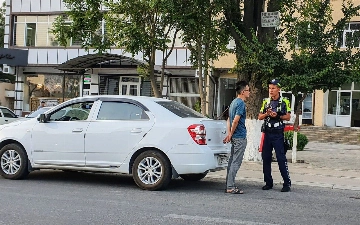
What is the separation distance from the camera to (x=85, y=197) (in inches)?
308

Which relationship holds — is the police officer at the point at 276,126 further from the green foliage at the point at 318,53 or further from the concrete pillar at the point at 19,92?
the concrete pillar at the point at 19,92

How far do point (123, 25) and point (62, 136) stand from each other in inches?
182

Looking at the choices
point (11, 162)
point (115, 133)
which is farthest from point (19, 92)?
point (115, 133)

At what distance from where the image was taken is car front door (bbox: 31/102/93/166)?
900cm

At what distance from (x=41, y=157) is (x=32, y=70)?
23.1 m

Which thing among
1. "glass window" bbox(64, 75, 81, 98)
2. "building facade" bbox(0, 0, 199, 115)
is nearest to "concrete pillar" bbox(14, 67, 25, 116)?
"building facade" bbox(0, 0, 199, 115)

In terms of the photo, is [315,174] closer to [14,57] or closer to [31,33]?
[14,57]

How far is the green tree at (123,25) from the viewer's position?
41.6ft

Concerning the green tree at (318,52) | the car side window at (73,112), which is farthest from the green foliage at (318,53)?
the car side window at (73,112)

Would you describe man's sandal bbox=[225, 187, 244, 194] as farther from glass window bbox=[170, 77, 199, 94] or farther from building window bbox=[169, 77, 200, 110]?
glass window bbox=[170, 77, 199, 94]

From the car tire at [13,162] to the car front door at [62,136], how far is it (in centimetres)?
24

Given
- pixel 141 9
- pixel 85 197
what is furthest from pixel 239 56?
pixel 85 197

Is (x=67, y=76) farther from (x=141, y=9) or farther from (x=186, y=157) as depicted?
(x=186, y=157)

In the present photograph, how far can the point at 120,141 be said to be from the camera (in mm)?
A: 8688
